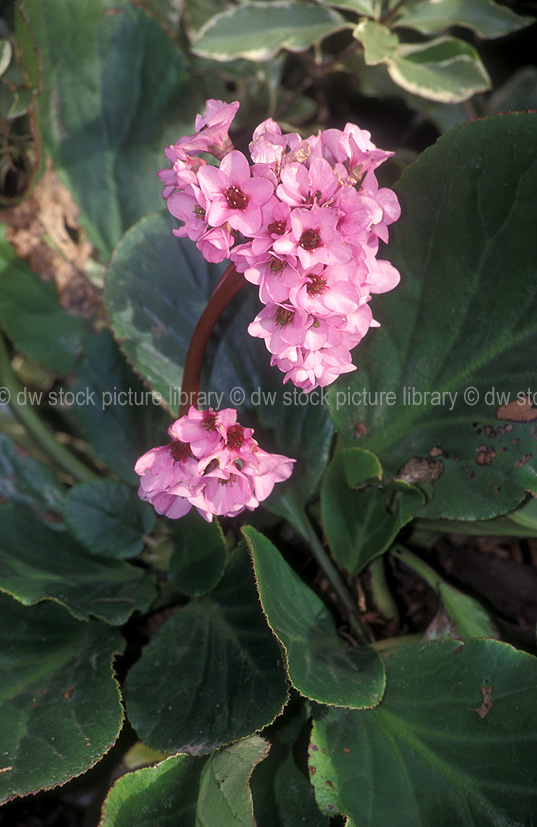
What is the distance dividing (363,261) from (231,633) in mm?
640

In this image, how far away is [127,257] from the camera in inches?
47.4

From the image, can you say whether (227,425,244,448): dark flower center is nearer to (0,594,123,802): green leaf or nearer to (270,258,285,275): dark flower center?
(270,258,285,275): dark flower center

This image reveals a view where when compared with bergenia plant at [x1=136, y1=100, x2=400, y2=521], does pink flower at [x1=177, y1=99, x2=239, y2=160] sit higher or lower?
higher

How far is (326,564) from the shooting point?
1223 millimetres

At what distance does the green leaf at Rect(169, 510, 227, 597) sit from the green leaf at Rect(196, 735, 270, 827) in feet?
0.87

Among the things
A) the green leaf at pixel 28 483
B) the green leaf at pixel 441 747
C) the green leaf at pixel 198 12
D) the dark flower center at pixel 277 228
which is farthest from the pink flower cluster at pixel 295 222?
the green leaf at pixel 198 12

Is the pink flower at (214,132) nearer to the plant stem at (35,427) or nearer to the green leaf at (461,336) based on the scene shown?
the green leaf at (461,336)

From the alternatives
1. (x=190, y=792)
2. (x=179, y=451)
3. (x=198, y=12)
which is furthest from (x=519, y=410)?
(x=198, y=12)

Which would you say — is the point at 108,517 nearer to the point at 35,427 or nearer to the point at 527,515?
the point at 35,427

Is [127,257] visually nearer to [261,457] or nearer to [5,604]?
[261,457]

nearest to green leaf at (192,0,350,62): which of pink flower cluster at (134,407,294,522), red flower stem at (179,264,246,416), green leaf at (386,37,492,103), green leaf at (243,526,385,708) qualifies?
green leaf at (386,37,492,103)

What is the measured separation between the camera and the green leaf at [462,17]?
1.44 metres

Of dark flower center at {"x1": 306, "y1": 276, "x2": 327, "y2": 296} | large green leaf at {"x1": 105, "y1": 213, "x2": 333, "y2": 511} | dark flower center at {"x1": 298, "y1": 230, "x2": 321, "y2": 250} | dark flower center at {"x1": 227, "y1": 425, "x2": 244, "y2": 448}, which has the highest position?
dark flower center at {"x1": 298, "y1": 230, "x2": 321, "y2": 250}

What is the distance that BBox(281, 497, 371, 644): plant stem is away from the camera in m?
1.21
